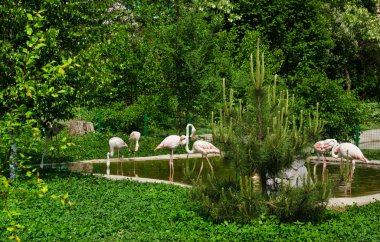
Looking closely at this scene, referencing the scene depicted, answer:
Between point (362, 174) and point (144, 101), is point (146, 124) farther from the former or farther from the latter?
point (362, 174)

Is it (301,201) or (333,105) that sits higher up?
(333,105)

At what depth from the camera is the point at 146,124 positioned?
2672cm

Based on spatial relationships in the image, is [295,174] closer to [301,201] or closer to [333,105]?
[301,201]

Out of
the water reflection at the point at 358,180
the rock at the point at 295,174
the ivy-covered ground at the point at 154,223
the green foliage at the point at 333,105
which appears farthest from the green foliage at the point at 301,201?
the green foliage at the point at 333,105

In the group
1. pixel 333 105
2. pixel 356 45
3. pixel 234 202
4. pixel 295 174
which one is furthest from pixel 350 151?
pixel 356 45

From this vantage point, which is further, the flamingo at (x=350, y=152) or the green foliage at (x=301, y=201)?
the flamingo at (x=350, y=152)

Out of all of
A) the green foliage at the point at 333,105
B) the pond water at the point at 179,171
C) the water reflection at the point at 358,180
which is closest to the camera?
the water reflection at the point at 358,180

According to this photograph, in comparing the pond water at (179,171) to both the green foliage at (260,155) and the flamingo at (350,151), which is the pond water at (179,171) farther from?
the green foliage at (260,155)

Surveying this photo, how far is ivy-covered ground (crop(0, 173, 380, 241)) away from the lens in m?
9.61

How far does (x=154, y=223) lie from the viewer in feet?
34.9

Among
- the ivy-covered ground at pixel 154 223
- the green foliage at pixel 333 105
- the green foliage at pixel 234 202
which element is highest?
the green foliage at pixel 333 105

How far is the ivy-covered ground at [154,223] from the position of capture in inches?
378

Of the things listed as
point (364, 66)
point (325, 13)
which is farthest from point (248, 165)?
point (364, 66)

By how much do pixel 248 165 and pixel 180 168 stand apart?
815 centimetres
